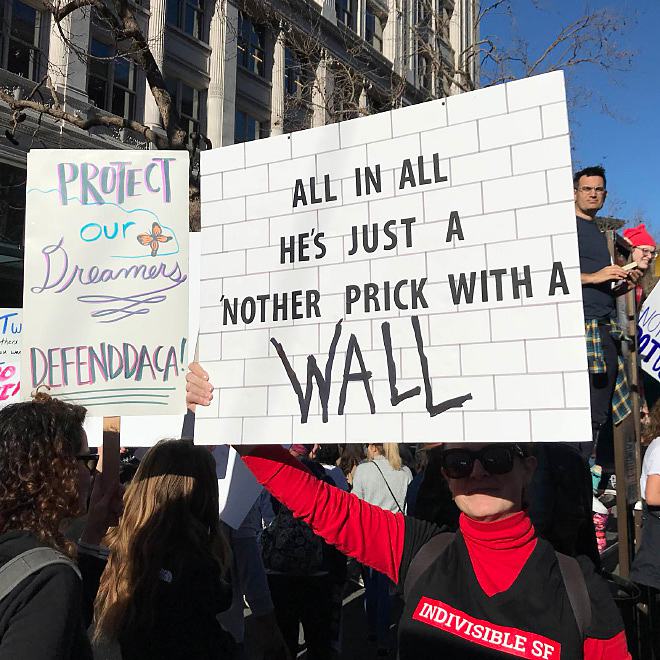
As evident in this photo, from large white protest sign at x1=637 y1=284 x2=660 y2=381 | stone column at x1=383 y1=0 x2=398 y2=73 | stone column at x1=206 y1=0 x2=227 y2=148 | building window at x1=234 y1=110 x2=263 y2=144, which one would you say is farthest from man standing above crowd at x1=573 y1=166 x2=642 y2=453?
stone column at x1=383 y1=0 x2=398 y2=73

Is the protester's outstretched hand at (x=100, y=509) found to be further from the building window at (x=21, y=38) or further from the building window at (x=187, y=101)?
the building window at (x=187, y=101)

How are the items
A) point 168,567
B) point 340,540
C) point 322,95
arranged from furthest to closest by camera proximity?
point 322,95 < point 168,567 < point 340,540

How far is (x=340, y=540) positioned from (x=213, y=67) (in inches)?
775

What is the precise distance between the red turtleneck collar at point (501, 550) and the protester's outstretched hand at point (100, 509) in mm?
1833

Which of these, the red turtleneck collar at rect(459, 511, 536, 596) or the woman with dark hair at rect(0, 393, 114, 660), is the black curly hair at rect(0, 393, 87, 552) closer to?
the woman with dark hair at rect(0, 393, 114, 660)

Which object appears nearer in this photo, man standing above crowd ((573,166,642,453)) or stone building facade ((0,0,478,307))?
man standing above crowd ((573,166,642,453))

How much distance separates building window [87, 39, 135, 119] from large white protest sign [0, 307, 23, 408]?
13392 mm

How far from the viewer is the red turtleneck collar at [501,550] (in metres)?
1.71

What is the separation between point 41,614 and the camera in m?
1.54

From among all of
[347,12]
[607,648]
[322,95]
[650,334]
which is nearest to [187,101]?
[347,12]

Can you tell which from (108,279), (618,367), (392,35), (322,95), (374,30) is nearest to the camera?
(108,279)

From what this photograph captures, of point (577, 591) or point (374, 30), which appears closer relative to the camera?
point (577, 591)

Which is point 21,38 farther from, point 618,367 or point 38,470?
point 38,470

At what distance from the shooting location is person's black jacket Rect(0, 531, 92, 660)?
1497mm
